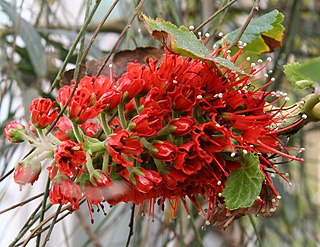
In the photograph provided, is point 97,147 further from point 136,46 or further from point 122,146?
point 136,46

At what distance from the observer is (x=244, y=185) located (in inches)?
23.4

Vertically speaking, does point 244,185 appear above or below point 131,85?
below

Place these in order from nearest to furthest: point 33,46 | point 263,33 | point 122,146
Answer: point 122,146 → point 263,33 → point 33,46

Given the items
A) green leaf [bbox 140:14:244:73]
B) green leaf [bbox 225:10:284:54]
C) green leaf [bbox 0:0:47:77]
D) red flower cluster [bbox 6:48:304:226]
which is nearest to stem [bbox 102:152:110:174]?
red flower cluster [bbox 6:48:304:226]

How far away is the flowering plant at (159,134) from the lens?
1.82 feet

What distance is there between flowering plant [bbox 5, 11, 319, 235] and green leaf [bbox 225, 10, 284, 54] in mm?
83

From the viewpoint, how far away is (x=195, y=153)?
22.3 inches

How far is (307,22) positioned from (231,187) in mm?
969

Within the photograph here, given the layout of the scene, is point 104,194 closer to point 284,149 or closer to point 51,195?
point 51,195

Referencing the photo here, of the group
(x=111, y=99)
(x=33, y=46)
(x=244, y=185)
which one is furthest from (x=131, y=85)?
(x=33, y=46)

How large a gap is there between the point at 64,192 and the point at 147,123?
0.09 m

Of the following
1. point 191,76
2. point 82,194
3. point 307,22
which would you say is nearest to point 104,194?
point 82,194

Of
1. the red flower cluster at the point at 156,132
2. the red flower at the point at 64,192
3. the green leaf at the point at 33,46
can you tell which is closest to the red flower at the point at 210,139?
the red flower cluster at the point at 156,132

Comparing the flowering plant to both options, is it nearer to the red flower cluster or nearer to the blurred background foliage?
the red flower cluster
